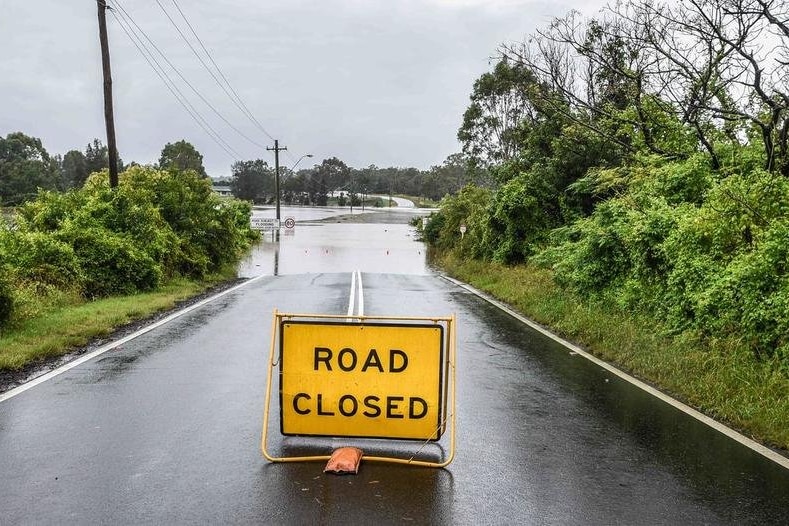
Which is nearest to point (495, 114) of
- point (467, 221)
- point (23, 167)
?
point (467, 221)

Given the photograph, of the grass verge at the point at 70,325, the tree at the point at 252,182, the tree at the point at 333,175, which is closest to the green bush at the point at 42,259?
the grass verge at the point at 70,325

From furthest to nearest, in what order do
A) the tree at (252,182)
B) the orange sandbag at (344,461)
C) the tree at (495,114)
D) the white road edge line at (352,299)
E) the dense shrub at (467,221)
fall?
1. the tree at (252,182)
2. the tree at (495,114)
3. the dense shrub at (467,221)
4. the white road edge line at (352,299)
5. the orange sandbag at (344,461)

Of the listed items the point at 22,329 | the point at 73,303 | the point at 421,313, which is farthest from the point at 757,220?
the point at 73,303

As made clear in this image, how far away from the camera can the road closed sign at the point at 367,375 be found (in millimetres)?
5801

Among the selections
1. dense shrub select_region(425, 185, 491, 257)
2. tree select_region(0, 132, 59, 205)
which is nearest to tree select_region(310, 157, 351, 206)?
tree select_region(0, 132, 59, 205)

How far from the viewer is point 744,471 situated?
216 inches

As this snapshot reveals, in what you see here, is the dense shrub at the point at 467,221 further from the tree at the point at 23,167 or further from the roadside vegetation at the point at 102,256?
the tree at the point at 23,167

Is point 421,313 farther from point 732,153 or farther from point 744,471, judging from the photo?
point 744,471

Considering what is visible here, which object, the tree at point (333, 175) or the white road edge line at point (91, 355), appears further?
the tree at point (333, 175)

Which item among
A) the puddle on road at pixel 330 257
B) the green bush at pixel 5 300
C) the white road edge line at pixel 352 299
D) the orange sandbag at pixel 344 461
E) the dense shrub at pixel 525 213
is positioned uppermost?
the dense shrub at pixel 525 213

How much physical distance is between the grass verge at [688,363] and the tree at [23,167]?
73.8 meters

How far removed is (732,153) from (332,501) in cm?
1181

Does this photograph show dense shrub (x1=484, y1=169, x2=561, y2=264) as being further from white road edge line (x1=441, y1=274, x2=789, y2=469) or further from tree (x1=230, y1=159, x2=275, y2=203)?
tree (x1=230, y1=159, x2=275, y2=203)

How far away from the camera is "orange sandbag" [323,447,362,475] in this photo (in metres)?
5.24
